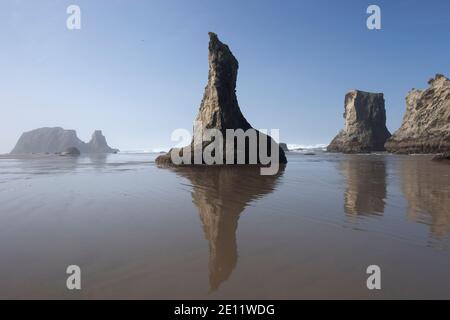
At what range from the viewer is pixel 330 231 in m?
7.09

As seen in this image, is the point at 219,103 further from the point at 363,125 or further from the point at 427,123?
the point at 363,125

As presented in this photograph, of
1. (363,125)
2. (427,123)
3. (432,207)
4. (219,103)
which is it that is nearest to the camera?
(432,207)

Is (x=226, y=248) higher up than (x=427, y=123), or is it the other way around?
(x=427, y=123)

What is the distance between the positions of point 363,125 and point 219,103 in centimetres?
9982

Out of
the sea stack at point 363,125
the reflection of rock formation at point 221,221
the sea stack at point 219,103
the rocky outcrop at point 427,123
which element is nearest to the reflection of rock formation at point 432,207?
the reflection of rock formation at point 221,221

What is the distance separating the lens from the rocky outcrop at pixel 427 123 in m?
70.9

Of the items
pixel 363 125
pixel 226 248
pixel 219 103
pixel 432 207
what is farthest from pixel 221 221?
pixel 363 125

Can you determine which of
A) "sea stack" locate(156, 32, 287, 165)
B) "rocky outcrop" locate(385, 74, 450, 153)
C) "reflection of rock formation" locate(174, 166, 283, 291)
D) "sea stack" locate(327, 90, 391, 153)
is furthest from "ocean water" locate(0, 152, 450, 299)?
"sea stack" locate(327, 90, 391, 153)

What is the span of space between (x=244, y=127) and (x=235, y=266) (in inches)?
1393

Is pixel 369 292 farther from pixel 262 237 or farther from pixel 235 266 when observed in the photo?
pixel 262 237

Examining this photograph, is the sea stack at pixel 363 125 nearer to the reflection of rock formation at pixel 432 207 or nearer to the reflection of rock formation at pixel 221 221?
the reflection of rock formation at pixel 432 207

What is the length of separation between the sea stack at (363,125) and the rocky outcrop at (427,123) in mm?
23565

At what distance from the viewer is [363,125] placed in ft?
392

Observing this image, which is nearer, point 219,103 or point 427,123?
point 219,103
